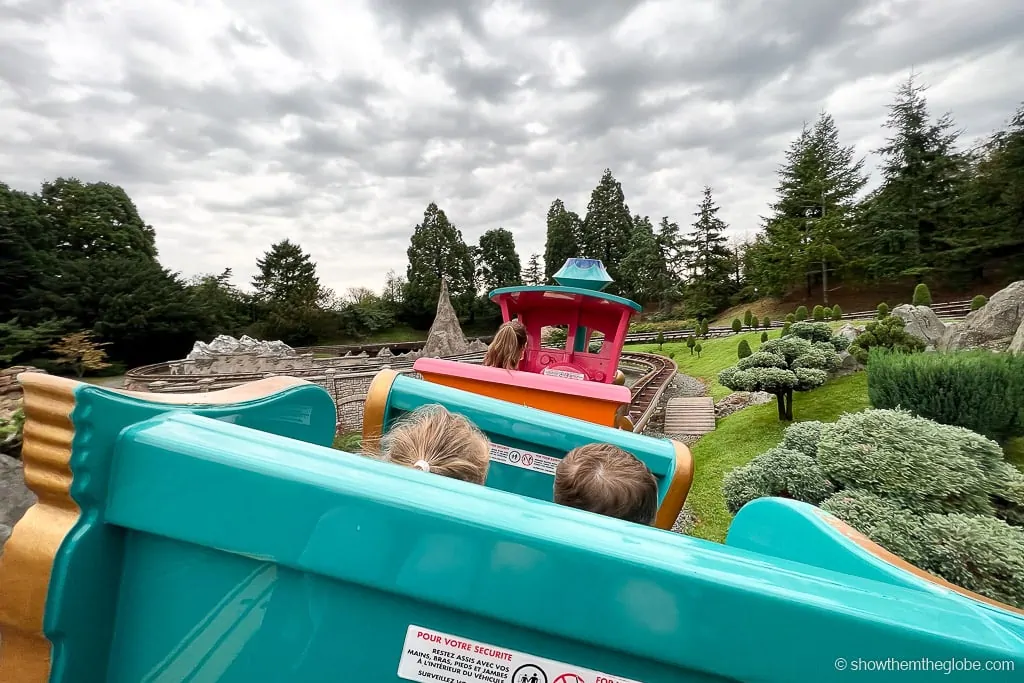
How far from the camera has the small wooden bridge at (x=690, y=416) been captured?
1062 centimetres

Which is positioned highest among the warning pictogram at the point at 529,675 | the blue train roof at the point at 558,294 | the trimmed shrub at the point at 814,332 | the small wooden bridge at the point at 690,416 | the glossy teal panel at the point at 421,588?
the blue train roof at the point at 558,294

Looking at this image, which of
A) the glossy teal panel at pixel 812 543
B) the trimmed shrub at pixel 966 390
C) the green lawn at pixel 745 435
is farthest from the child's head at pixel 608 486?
the trimmed shrub at pixel 966 390

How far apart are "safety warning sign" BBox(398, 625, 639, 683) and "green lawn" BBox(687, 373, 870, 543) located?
615 cm

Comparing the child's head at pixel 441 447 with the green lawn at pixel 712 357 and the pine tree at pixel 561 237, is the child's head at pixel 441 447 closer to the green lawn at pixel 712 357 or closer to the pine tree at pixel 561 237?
the green lawn at pixel 712 357

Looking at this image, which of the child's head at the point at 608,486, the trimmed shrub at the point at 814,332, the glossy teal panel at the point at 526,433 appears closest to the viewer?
the child's head at the point at 608,486

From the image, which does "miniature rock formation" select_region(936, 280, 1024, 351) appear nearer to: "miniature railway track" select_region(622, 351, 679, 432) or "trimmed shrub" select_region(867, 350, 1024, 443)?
"trimmed shrub" select_region(867, 350, 1024, 443)

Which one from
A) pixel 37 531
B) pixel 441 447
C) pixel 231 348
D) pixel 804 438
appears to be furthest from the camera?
pixel 231 348

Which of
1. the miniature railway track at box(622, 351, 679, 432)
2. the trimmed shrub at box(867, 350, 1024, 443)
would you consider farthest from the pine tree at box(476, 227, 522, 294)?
the trimmed shrub at box(867, 350, 1024, 443)

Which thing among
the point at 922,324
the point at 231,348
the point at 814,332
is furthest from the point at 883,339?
the point at 231,348

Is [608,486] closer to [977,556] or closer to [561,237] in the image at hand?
[977,556]

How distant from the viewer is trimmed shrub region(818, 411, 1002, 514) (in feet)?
10.8

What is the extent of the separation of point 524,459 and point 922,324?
15.0 metres

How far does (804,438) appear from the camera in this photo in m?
4.59

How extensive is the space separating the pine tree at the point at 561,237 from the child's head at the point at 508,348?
36.3m
